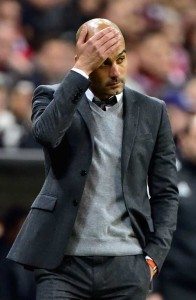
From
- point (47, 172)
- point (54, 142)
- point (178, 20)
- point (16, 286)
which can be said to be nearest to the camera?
point (54, 142)

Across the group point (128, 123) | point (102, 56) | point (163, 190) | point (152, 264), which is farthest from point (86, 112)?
point (152, 264)

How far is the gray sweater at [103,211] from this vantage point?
4.05m

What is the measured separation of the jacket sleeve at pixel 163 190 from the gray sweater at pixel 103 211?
0.41ft

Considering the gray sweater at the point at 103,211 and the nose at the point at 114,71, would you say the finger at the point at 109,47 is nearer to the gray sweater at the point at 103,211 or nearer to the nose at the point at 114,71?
the nose at the point at 114,71

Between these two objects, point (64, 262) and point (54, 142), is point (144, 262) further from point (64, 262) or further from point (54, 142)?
point (54, 142)

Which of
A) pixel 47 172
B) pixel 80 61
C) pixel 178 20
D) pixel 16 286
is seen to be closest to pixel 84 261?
pixel 47 172

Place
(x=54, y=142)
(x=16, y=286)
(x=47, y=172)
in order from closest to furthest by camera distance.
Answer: (x=54, y=142)
(x=47, y=172)
(x=16, y=286)

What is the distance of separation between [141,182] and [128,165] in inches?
4.0

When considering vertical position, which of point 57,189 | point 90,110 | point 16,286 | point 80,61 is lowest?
point 16,286

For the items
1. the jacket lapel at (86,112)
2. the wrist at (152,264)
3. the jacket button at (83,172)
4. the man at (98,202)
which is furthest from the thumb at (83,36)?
the wrist at (152,264)

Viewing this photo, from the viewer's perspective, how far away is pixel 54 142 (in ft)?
12.8

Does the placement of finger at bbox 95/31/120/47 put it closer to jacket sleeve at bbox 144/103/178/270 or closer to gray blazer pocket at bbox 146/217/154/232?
jacket sleeve at bbox 144/103/178/270

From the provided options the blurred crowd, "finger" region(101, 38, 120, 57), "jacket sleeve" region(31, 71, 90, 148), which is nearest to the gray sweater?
"jacket sleeve" region(31, 71, 90, 148)

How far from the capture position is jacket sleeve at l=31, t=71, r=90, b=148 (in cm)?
388
